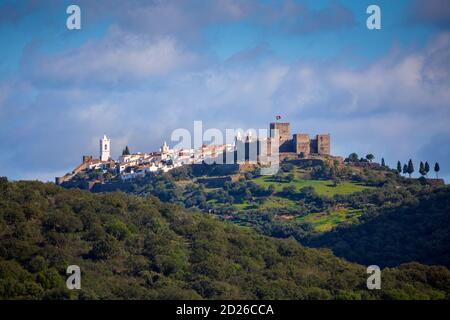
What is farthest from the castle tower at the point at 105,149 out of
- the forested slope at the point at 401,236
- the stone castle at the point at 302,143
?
the forested slope at the point at 401,236

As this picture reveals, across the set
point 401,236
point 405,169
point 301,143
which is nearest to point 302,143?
point 301,143

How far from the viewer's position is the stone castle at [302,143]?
127 metres

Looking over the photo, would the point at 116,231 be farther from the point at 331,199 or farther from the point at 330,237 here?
Result: the point at 331,199

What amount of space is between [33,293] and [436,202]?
52840 millimetres

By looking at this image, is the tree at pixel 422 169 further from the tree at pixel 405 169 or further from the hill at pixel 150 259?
the hill at pixel 150 259

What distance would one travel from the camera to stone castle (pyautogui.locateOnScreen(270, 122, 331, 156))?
12712 centimetres

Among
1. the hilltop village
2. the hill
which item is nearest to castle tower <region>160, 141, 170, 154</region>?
the hilltop village

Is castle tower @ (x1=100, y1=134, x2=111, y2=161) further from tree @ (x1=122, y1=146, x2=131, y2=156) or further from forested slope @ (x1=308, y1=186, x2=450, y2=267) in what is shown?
forested slope @ (x1=308, y1=186, x2=450, y2=267)

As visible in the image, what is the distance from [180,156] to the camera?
13988 centimetres

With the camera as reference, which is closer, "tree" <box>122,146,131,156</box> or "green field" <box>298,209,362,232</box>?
"green field" <box>298,209,362,232</box>

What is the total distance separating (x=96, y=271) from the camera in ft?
206
